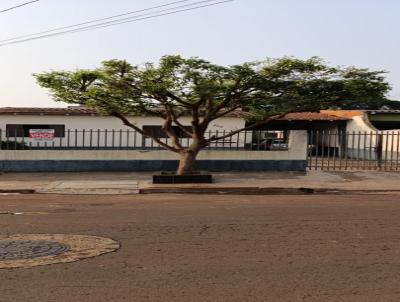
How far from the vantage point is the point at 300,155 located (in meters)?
20.9

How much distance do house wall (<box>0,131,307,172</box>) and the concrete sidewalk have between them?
0.64m

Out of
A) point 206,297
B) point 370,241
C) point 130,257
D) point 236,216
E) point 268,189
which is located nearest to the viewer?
point 206,297

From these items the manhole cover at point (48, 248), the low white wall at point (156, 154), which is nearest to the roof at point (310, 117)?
the low white wall at point (156, 154)

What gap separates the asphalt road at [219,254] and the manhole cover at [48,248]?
247 millimetres

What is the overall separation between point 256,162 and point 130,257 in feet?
47.5

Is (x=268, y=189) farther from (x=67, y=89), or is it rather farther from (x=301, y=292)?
(x=301, y=292)

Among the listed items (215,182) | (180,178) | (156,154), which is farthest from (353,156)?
(180,178)

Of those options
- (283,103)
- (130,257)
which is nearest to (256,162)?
(283,103)

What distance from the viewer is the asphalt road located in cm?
546

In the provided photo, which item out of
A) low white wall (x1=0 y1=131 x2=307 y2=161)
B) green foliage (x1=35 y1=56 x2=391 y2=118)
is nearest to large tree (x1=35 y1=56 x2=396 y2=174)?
green foliage (x1=35 y1=56 x2=391 y2=118)

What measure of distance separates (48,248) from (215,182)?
1049 cm

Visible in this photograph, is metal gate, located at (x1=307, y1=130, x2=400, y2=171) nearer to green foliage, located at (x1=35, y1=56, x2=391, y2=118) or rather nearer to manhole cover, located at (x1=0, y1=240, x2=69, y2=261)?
green foliage, located at (x1=35, y1=56, x2=391, y2=118)

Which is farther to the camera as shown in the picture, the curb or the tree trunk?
the tree trunk

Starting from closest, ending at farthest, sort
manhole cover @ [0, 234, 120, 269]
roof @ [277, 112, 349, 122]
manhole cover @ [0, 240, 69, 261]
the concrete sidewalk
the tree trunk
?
manhole cover @ [0, 234, 120, 269], manhole cover @ [0, 240, 69, 261], the concrete sidewalk, the tree trunk, roof @ [277, 112, 349, 122]
